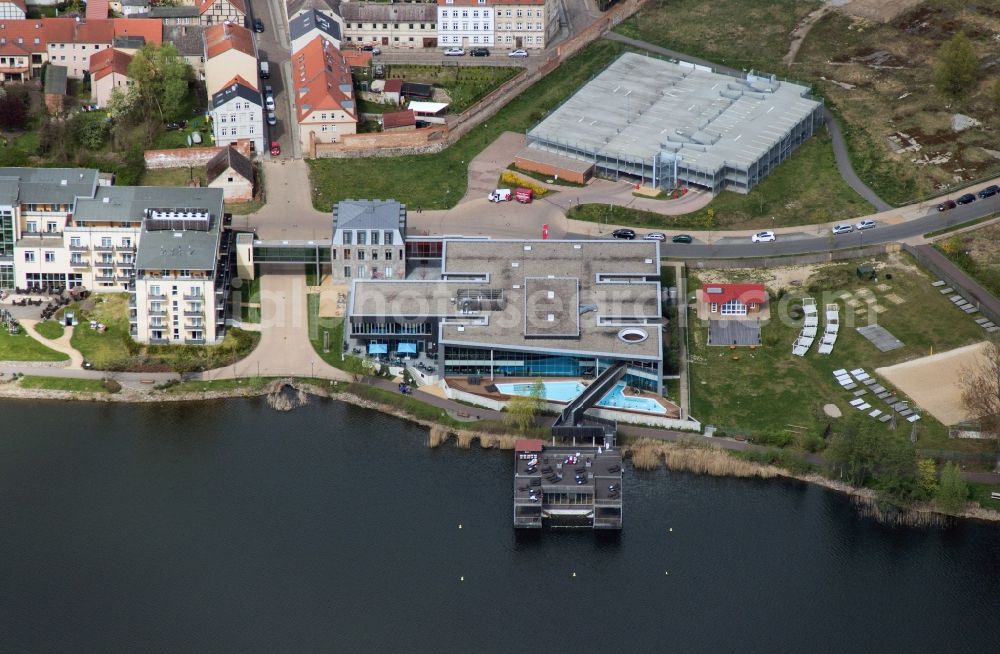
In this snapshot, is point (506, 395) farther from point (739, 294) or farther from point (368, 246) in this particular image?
point (739, 294)

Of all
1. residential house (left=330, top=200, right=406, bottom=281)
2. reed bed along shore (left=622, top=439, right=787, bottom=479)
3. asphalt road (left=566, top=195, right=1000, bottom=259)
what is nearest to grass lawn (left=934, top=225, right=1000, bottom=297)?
asphalt road (left=566, top=195, right=1000, bottom=259)

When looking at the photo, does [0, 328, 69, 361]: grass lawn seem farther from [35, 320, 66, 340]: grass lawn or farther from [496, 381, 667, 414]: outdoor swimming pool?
[496, 381, 667, 414]: outdoor swimming pool

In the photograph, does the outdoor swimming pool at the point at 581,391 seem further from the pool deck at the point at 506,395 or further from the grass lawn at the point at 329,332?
the grass lawn at the point at 329,332

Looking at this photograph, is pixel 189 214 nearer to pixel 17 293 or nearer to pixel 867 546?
pixel 17 293

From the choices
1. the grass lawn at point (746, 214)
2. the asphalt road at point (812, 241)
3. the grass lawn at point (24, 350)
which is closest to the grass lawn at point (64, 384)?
the grass lawn at point (24, 350)

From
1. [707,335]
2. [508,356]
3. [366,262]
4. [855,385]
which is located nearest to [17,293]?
[366,262]

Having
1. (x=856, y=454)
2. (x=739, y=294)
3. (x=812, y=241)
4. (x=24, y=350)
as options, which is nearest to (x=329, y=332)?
(x=24, y=350)

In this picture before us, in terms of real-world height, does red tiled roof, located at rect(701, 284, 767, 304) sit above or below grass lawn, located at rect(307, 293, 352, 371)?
above
